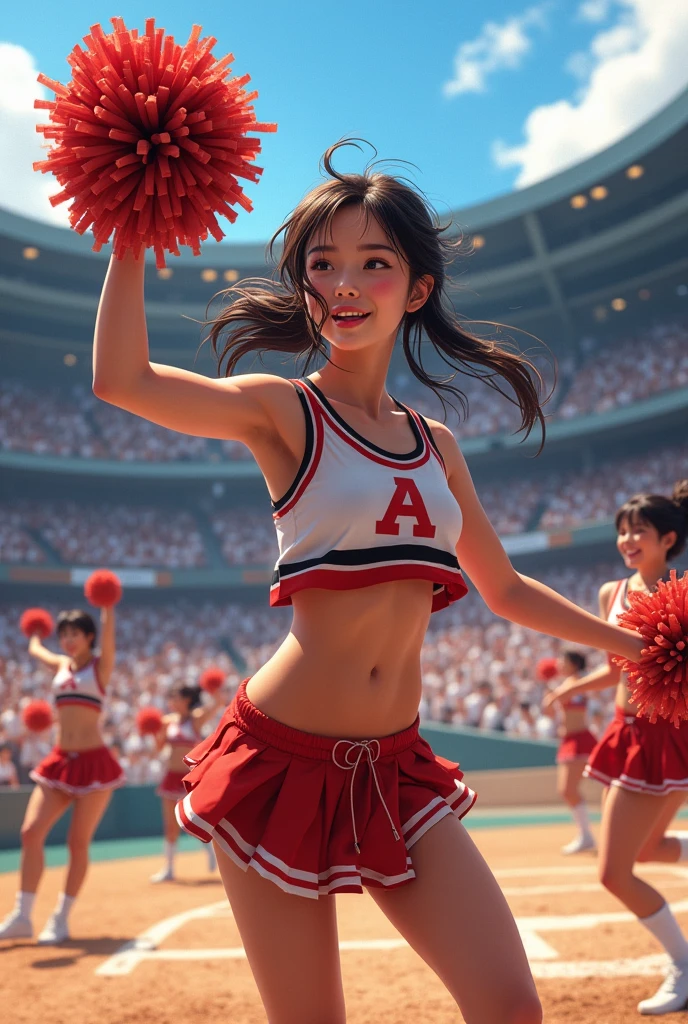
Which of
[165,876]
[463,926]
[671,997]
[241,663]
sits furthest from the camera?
[241,663]

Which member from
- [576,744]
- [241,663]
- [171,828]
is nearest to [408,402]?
[241,663]

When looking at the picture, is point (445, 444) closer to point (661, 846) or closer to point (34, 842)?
point (661, 846)

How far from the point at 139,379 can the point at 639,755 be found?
327cm

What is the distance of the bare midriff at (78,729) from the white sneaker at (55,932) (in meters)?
1.08

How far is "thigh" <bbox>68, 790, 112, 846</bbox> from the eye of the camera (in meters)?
6.19

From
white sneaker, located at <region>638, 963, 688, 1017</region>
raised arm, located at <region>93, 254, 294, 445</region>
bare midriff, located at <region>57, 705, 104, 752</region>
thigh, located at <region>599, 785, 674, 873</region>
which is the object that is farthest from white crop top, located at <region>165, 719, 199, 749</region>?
raised arm, located at <region>93, 254, 294, 445</region>

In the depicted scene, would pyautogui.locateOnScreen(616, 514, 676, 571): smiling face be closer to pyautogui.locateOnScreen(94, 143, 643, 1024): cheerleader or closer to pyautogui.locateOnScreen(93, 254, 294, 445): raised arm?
pyautogui.locateOnScreen(94, 143, 643, 1024): cheerleader

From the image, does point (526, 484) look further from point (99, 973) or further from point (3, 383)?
Result: point (99, 973)

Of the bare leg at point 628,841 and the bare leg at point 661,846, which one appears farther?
the bare leg at point 661,846

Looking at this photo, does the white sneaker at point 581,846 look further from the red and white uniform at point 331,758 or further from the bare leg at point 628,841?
the red and white uniform at point 331,758

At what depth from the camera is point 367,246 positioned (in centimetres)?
220

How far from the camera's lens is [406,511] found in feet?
6.70

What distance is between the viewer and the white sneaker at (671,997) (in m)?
3.81

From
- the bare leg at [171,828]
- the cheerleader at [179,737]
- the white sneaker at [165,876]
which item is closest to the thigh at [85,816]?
the bare leg at [171,828]
